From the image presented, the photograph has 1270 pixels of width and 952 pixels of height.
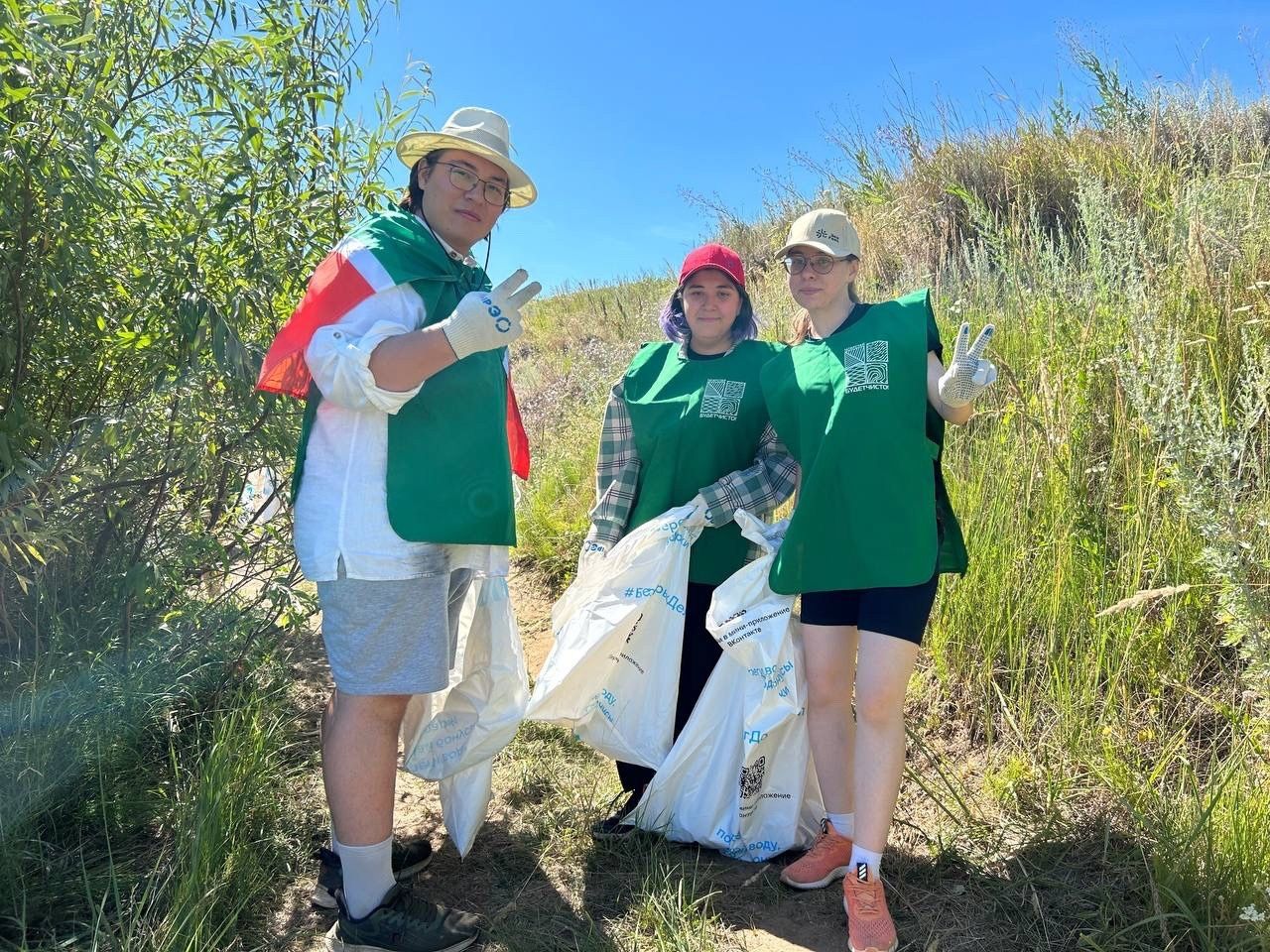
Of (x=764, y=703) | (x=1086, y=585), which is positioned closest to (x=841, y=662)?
(x=764, y=703)

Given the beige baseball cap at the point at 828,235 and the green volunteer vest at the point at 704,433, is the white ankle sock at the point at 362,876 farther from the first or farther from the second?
the beige baseball cap at the point at 828,235

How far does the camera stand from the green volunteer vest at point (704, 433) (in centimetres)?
275

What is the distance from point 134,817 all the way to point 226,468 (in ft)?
3.58

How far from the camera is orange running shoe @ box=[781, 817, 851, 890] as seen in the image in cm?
239

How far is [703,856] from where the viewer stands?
103 inches

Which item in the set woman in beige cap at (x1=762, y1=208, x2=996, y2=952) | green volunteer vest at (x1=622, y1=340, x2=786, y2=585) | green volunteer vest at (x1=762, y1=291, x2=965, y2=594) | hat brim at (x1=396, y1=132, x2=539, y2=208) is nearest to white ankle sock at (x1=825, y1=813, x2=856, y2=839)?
woman in beige cap at (x1=762, y1=208, x2=996, y2=952)

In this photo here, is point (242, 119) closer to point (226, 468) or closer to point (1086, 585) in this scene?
point (226, 468)

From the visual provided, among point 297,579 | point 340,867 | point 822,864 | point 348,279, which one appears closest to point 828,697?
point 822,864

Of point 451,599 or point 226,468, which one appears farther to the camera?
point 226,468

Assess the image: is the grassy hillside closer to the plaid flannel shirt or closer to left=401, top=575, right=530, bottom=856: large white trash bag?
the plaid flannel shirt

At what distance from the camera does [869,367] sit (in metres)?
2.29

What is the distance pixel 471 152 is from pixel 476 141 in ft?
0.17

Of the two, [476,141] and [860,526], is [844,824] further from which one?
[476,141]

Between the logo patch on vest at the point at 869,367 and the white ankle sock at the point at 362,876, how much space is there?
67.8 inches
